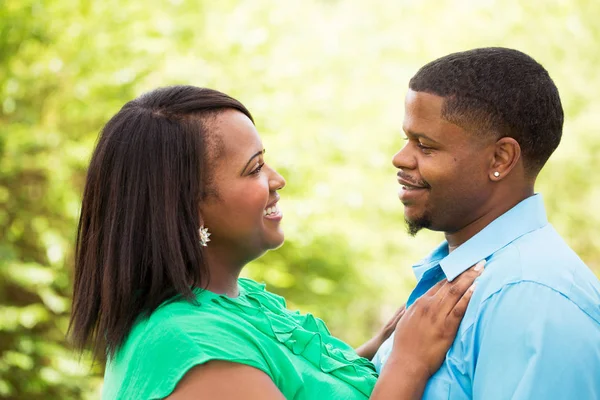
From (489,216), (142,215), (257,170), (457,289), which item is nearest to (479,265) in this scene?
(457,289)

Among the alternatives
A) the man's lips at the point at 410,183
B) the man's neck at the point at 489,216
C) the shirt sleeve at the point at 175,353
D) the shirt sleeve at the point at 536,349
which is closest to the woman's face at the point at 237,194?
the shirt sleeve at the point at 175,353

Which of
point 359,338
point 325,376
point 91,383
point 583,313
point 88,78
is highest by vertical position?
point 88,78

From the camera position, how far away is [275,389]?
7.51ft

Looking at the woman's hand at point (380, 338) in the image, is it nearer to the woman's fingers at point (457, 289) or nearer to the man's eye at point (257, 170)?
the woman's fingers at point (457, 289)

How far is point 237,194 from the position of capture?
8.29 ft

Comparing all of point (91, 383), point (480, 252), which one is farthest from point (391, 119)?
point (480, 252)

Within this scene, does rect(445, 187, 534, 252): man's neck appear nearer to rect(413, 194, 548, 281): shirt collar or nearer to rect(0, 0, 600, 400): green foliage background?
rect(413, 194, 548, 281): shirt collar

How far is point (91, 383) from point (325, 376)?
4.16 meters

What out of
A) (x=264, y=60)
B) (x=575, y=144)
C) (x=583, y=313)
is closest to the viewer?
(x=583, y=313)

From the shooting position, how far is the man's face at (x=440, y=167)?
249 cm

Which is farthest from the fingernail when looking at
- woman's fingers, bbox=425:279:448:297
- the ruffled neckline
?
the ruffled neckline

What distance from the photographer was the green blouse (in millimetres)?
2227

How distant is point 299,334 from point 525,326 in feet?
2.59

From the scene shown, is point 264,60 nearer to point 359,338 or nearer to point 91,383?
point 91,383
